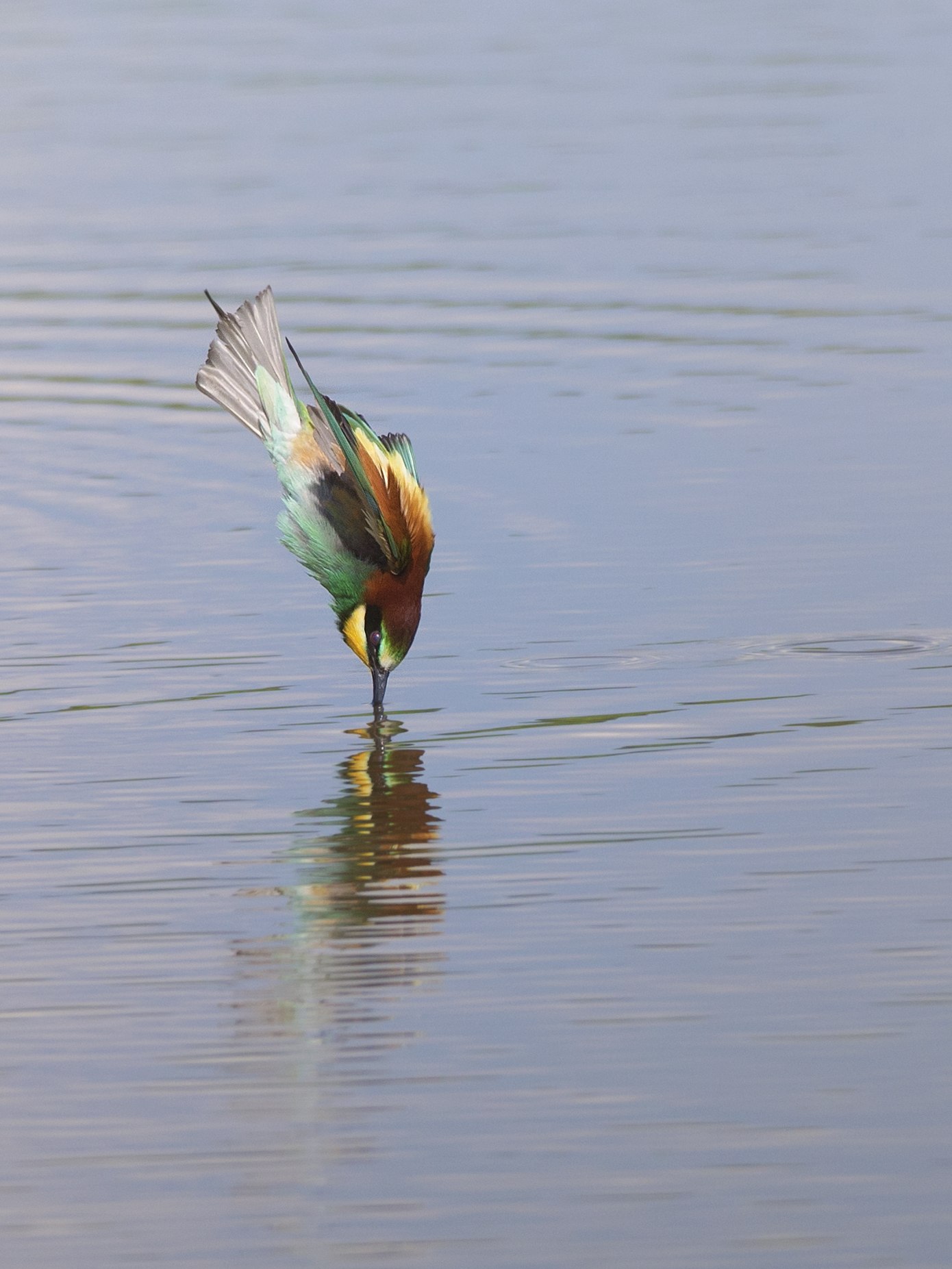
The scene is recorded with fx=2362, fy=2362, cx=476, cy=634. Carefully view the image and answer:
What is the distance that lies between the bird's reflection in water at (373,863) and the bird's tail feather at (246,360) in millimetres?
1254

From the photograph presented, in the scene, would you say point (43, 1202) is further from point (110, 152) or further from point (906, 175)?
point (110, 152)

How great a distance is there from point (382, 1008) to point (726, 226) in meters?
9.39

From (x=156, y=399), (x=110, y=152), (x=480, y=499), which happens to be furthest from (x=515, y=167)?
(x=480, y=499)

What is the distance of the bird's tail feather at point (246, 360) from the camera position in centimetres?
711

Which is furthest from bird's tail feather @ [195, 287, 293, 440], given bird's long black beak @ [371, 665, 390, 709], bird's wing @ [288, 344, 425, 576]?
bird's long black beak @ [371, 665, 390, 709]

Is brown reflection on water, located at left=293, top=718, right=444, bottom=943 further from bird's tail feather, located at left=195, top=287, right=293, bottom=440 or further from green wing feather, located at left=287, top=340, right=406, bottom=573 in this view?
bird's tail feather, located at left=195, top=287, right=293, bottom=440

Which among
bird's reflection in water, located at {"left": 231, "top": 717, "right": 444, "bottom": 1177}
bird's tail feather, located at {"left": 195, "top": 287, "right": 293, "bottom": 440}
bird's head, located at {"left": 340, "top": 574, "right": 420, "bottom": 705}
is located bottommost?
bird's reflection in water, located at {"left": 231, "top": 717, "right": 444, "bottom": 1177}

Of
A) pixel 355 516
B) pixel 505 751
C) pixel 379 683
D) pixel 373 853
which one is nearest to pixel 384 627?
pixel 379 683

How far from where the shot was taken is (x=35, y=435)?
34.2 ft

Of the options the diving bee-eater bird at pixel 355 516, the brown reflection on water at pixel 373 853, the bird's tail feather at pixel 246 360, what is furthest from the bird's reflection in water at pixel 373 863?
the bird's tail feather at pixel 246 360

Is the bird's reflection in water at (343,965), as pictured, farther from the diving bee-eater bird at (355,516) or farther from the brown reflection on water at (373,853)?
the diving bee-eater bird at (355,516)

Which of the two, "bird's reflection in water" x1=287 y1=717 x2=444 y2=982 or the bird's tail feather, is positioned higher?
the bird's tail feather

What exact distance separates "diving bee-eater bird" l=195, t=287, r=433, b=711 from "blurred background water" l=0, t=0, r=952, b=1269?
0.26 m

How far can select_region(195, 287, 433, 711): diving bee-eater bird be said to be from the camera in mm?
6477
